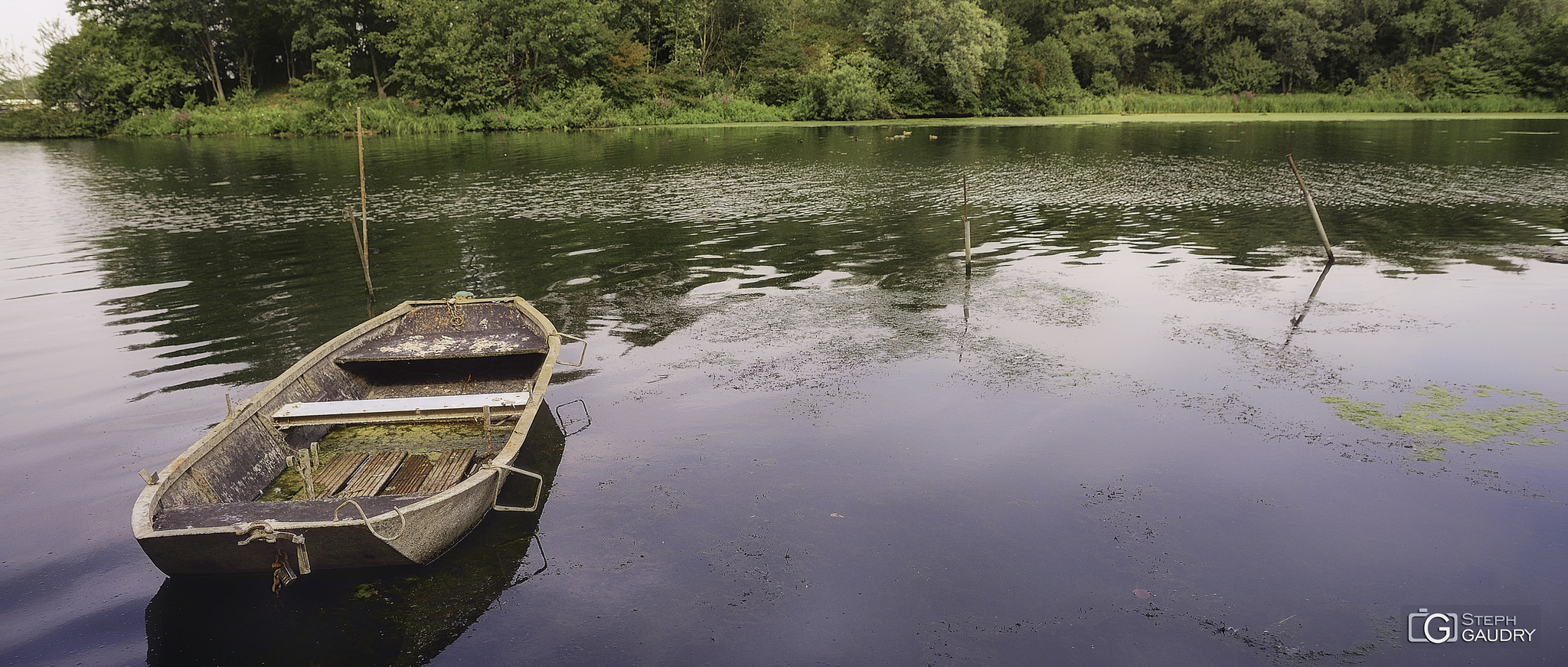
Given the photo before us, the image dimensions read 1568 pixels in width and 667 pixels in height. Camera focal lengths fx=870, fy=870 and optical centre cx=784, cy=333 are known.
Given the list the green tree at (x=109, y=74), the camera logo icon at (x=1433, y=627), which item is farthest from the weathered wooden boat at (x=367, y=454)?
the green tree at (x=109, y=74)

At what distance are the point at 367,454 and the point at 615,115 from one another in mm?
50632

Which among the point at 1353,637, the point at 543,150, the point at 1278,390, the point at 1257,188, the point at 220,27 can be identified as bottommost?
the point at 1353,637

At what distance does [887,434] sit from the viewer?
864 centimetres

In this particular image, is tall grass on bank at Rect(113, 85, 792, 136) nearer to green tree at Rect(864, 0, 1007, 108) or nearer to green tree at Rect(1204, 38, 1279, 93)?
green tree at Rect(864, 0, 1007, 108)

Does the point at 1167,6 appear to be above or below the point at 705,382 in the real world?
above

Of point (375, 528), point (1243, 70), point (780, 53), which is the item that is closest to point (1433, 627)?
point (375, 528)

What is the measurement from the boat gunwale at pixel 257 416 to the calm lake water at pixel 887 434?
2.23 feet

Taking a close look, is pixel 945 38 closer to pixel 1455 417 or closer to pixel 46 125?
pixel 1455 417

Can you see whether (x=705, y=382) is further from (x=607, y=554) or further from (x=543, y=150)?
(x=543, y=150)

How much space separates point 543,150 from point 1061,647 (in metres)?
37.5

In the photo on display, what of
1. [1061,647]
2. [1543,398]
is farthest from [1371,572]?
[1543,398]

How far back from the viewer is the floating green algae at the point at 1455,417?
851cm

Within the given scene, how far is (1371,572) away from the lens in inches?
245

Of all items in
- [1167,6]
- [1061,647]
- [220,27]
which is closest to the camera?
[1061,647]
